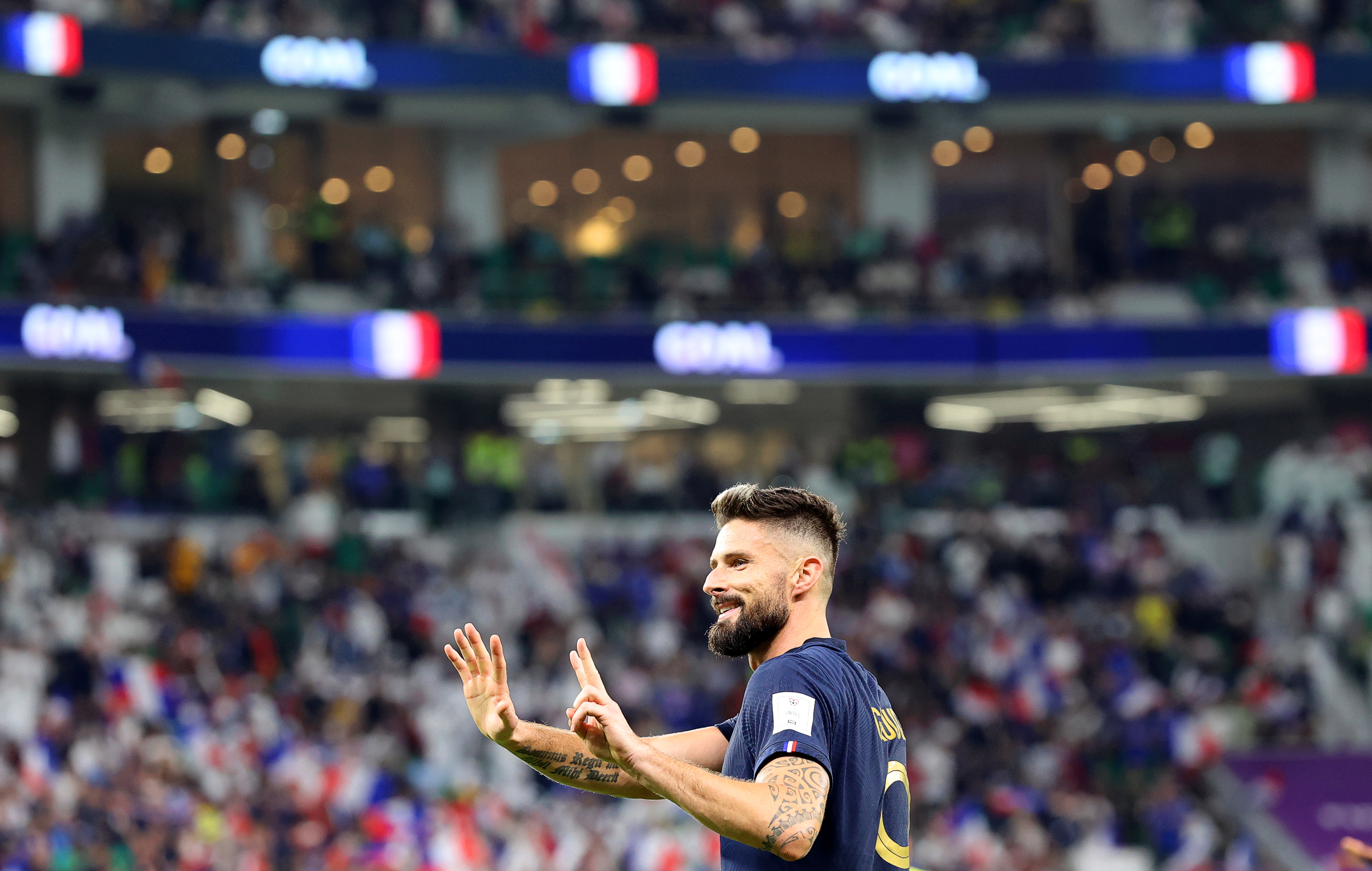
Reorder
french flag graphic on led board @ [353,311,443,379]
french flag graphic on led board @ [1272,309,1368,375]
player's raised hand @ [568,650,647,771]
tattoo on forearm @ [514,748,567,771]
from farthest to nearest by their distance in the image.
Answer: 1. french flag graphic on led board @ [1272,309,1368,375]
2. french flag graphic on led board @ [353,311,443,379]
3. tattoo on forearm @ [514,748,567,771]
4. player's raised hand @ [568,650,647,771]

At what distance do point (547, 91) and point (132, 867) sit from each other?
16726 mm

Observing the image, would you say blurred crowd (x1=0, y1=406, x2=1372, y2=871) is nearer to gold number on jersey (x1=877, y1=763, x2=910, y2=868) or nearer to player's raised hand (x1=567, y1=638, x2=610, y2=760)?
player's raised hand (x1=567, y1=638, x2=610, y2=760)

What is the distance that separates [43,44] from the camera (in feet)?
82.1

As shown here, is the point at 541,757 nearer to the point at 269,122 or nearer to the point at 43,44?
the point at 43,44

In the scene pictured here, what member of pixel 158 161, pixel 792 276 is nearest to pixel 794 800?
pixel 792 276

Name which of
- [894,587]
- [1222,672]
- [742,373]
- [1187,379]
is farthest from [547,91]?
[1222,672]

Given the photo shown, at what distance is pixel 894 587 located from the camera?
25188mm

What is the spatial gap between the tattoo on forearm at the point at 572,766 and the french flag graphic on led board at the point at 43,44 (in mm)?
23133

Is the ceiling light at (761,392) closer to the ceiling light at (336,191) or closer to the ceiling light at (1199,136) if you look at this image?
the ceiling light at (336,191)

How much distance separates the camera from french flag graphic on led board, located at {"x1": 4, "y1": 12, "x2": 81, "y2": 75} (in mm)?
24734

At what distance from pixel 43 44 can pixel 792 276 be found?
13.0m

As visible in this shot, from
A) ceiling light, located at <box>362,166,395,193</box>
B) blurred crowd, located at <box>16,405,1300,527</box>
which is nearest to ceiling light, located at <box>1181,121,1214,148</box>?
blurred crowd, located at <box>16,405,1300,527</box>

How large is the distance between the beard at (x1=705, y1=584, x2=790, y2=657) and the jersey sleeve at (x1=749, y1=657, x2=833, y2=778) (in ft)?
0.48

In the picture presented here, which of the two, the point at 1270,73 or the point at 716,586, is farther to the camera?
the point at 1270,73
